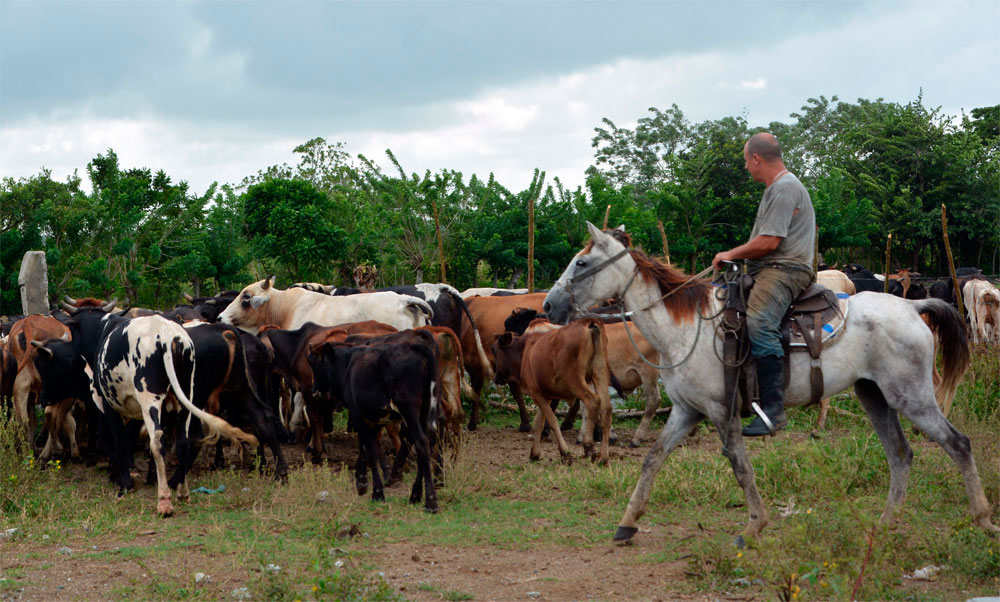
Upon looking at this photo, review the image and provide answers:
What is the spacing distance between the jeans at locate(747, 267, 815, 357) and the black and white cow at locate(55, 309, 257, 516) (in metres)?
4.36

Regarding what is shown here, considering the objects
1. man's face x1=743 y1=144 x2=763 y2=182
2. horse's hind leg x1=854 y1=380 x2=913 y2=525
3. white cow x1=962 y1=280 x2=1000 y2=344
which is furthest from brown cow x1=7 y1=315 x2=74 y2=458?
white cow x1=962 y1=280 x2=1000 y2=344

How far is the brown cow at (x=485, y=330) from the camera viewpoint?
41.6 feet

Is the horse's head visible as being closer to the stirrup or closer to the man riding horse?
the man riding horse

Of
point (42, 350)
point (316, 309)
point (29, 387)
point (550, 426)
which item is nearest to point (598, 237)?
point (550, 426)

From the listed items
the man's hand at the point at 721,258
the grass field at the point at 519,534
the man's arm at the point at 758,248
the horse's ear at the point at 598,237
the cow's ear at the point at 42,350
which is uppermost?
the horse's ear at the point at 598,237

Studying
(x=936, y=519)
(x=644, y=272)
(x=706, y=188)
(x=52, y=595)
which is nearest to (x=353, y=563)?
(x=52, y=595)

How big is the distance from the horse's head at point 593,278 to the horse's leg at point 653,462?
1.03m

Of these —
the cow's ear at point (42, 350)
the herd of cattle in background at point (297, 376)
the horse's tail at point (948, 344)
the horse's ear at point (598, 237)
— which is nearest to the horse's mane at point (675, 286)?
the horse's ear at point (598, 237)

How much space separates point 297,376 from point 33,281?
7402mm

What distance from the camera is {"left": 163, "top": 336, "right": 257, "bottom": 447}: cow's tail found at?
812cm

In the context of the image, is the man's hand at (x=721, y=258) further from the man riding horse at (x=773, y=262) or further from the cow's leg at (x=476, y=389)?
the cow's leg at (x=476, y=389)

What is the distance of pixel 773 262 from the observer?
6.88 m

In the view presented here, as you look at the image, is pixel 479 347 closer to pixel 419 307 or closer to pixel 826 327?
pixel 419 307

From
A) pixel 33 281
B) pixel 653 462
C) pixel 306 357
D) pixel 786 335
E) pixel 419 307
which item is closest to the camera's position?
pixel 786 335
